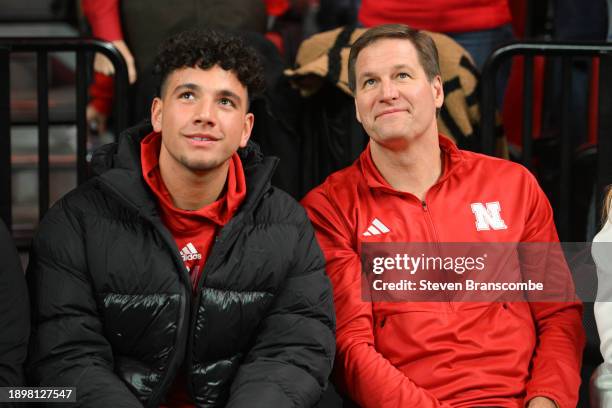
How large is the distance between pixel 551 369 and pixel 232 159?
1.09 m

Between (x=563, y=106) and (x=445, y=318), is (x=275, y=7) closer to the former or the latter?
(x=563, y=106)

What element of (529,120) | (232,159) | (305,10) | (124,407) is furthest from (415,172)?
(305,10)

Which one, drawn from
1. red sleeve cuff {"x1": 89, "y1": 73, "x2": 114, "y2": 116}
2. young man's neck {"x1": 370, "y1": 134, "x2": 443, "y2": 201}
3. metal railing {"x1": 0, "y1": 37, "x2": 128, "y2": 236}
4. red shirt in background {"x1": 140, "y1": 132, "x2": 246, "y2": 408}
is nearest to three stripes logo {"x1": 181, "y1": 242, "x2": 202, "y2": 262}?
red shirt in background {"x1": 140, "y1": 132, "x2": 246, "y2": 408}

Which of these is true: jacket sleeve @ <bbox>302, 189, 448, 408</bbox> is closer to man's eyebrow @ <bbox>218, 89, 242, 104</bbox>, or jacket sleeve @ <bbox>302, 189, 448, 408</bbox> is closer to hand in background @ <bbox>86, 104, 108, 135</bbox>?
man's eyebrow @ <bbox>218, 89, 242, 104</bbox>

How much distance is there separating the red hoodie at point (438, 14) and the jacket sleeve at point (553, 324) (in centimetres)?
112

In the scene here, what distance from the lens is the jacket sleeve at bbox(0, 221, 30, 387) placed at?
2.59m

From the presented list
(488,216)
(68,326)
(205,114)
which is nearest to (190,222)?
(205,114)

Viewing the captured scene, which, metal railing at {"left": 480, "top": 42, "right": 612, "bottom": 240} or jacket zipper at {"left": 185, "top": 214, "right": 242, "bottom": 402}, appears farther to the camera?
metal railing at {"left": 480, "top": 42, "right": 612, "bottom": 240}

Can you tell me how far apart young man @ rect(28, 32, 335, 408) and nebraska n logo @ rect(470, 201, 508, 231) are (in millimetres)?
518

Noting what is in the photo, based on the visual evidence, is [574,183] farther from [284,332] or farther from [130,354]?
[130,354]

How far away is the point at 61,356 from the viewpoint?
2650 millimetres

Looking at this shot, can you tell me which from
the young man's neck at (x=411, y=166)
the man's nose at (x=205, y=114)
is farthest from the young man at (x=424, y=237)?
the man's nose at (x=205, y=114)

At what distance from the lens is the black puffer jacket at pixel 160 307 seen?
8.76ft

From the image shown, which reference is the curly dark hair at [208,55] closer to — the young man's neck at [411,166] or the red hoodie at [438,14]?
the young man's neck at [411,166]
